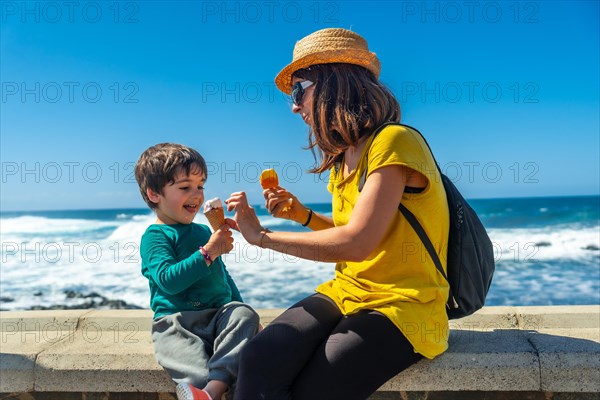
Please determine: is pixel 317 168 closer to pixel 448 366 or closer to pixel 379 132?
pixel 379 132

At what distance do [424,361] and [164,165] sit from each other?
157 centimetres

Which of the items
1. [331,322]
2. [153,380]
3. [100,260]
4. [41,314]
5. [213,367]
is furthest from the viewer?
[100,260]

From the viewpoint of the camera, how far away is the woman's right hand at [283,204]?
269 cm

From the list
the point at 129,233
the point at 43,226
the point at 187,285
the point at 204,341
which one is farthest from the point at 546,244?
the point at 43,226

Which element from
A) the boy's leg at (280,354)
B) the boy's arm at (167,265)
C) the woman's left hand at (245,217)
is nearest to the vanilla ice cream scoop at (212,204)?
the boy's arm at (167,265)

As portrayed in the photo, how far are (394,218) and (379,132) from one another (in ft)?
1.14

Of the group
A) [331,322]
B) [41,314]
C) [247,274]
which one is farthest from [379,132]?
[247,274]

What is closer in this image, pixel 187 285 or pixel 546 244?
pixel 187 285

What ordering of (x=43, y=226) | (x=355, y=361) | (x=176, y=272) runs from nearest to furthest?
(x=355, y=361) < (x=176, y=272) < (x=43, y=226)

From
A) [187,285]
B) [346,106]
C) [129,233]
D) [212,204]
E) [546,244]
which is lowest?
[546,244]

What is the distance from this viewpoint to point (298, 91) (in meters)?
2.58

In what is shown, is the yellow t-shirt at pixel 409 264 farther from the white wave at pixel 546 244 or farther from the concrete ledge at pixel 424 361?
the white wave at pixel 546 244

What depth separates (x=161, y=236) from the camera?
274cm

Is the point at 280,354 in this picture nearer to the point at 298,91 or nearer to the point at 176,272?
the point at 176,272
